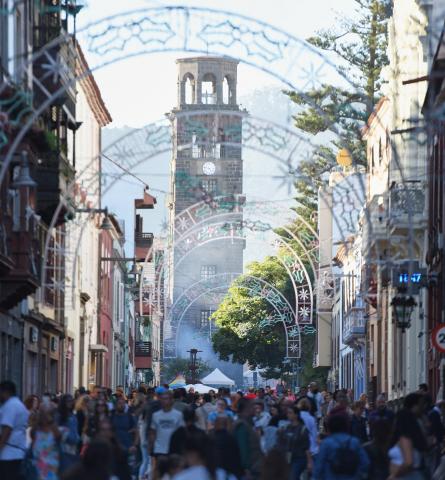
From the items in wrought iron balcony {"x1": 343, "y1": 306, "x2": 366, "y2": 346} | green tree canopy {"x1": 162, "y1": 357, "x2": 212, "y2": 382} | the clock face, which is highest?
the clock face

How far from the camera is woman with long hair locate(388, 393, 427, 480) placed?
16.2 meters

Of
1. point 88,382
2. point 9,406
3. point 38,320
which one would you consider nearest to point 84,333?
point 88,382

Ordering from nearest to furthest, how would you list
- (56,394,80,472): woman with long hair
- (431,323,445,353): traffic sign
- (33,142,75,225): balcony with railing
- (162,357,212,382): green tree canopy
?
(56,394,80,472): woman with long hair, (431,323,445,353): traffic sign, (33,142,75,225): balcony with railing, (162,357,212,382): green tree canopy

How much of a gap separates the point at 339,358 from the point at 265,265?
2870 centimetres

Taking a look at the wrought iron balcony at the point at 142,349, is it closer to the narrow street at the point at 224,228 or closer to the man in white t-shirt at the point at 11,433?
the narrow street at the point at 224,228

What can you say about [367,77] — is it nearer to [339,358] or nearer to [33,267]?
[339,358]

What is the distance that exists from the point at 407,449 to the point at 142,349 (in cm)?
7503

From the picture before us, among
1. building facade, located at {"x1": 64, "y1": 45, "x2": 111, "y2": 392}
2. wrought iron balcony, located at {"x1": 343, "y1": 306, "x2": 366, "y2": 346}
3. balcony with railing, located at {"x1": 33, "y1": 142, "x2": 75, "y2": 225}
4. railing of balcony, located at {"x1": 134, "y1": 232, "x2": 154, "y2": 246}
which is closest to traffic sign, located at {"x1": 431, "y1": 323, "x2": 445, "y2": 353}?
balcony with railing, located at {"x1": 33, "y1": 142, "x2": 75, "y2": 225}

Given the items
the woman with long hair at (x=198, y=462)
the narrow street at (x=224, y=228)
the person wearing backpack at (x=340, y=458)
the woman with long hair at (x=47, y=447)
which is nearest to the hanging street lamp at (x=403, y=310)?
the narrow street at (x=224, y=228)

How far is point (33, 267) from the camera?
35.4 metres

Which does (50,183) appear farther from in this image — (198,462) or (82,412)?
(198,462)

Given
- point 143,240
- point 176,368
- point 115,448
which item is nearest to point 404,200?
point 115,448

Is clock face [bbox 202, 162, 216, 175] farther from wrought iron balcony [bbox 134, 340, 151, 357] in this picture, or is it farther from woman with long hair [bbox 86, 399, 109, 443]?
woman with long hair [bbox 86, 399, 109, 443]

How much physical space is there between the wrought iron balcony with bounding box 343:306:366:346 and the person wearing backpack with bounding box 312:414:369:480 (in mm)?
45484
